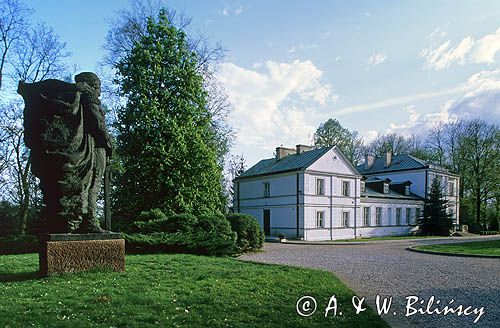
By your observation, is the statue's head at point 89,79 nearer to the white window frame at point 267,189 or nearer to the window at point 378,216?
the white window frame at point 267,189

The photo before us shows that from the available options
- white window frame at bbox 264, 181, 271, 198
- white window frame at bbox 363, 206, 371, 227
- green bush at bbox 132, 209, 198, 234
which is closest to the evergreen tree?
white window frame at bbox 363, 206, 371, 227

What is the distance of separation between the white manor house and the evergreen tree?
67.6 inches

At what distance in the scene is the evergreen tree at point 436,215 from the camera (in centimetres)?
4334

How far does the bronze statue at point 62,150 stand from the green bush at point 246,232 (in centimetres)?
1242

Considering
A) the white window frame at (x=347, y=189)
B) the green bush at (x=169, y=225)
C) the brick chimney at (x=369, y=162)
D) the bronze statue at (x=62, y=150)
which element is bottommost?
A: the green bush at (x=169, y=225)

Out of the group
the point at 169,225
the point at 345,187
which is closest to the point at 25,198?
the point at 169,225

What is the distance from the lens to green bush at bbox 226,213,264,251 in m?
20.6

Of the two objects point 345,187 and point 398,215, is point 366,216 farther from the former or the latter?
point 398,215

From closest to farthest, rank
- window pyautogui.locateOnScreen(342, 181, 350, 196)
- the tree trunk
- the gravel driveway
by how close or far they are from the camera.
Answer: the gravel driveway < the tree trunk < window pyautogui.locateOnScreen(342, 181, 350, 196)

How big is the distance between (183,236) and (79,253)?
7.67m

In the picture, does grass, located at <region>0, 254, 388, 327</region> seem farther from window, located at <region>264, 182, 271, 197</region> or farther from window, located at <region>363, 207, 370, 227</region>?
window, located at <region>363, 207, 370, 227</region>

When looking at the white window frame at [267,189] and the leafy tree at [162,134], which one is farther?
the white window frame at [267,189]

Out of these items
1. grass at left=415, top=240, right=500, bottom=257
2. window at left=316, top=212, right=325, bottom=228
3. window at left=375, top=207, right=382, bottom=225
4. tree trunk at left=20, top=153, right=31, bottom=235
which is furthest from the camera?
window at left=375, top=207, right=382, bottom=225

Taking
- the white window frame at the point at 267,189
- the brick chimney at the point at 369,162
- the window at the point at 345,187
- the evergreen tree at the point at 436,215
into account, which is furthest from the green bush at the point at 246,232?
the brick chimney at the point at 369,162
